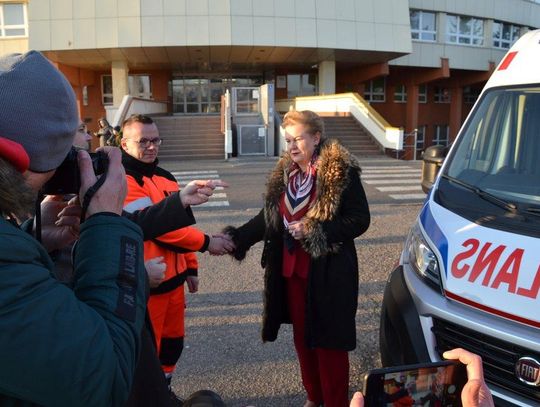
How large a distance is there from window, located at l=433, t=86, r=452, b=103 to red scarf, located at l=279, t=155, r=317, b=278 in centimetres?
3352

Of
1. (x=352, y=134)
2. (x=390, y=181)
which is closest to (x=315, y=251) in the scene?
(x=390, y=181)

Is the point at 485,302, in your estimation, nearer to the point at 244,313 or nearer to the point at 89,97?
the point at 244,313

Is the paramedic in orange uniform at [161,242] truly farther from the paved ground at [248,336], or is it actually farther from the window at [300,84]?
the window at [300,84]

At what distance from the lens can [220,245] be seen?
3.11 meters

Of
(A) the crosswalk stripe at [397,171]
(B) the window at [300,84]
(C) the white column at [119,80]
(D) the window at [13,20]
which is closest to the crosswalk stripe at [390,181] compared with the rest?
(A) the crosswalk stripe at [397,171]

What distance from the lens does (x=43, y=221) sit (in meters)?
1.73

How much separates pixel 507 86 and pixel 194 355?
9.84ft

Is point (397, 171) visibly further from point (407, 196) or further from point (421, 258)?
point (421, 258)

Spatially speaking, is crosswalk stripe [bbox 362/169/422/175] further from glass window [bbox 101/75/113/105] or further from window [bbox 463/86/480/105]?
window [bbox 463/86/480/105]

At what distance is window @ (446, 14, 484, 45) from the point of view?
30.6 metres

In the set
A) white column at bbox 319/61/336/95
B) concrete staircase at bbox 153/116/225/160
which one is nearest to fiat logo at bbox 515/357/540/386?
concrete staircase at bbox 153/116/225/160

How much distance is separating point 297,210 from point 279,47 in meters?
22.6

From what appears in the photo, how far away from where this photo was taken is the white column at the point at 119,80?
→ 25719 mm

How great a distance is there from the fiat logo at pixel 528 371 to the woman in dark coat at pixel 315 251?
93 cm
